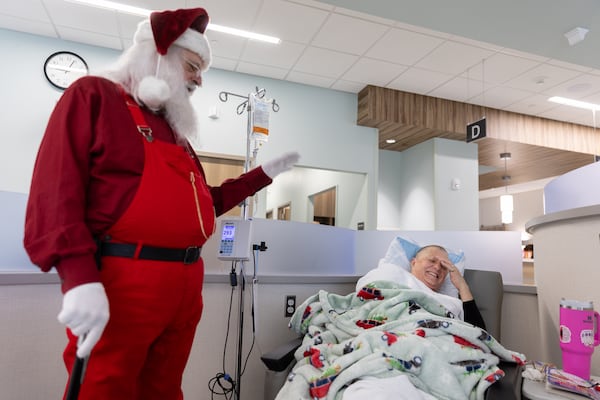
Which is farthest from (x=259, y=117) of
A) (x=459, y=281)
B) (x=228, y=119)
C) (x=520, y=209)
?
(x=520, y=209)

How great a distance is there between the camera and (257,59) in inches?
168

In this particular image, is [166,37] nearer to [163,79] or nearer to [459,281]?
[163,79]

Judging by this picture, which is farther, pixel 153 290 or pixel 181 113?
pixel 181 113

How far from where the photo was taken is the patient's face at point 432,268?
76.0 inches

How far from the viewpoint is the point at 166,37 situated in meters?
1.08

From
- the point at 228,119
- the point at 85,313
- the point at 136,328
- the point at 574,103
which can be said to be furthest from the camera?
the point at 574,103

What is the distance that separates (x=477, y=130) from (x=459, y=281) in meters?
2.93

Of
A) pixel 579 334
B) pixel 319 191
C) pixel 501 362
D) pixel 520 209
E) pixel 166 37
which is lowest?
pixel 501 362

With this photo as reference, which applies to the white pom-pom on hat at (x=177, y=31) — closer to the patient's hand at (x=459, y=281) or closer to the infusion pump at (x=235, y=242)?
the infusion pump at (x=235, y=242)

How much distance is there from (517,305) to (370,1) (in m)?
1.95

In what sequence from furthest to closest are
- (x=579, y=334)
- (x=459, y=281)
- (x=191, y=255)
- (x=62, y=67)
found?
(x=62, y=67)
(x=459, y=281)
(x=579, y=334)
(x=191, y=255)

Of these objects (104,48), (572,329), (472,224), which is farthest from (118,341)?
(472,224)

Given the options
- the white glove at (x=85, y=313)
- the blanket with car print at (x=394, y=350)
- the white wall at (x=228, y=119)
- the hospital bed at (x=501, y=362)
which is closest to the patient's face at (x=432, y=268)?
the hospital bed at (x=501, y=362)

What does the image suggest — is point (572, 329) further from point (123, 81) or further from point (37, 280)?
point (37, 280)
